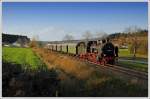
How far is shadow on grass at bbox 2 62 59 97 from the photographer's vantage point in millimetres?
11609

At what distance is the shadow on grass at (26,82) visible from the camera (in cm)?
1161

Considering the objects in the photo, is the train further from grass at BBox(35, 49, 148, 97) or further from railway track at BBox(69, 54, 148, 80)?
grass at BBox(35, 49, 148, 97)

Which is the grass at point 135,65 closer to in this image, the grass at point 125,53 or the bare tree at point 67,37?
the grass at point 125,53

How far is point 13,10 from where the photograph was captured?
11.7 metres

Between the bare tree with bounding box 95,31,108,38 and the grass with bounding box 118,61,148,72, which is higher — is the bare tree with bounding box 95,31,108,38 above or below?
above

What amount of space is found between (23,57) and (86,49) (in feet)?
6.72

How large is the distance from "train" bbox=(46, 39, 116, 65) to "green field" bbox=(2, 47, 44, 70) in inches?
20.3

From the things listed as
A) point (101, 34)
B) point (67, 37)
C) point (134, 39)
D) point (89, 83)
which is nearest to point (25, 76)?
point (67, 37)

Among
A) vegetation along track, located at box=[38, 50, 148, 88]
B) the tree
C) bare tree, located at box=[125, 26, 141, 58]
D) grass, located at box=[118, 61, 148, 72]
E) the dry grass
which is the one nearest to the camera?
vegetation along track, located at box=[38, 50, 148, 88]

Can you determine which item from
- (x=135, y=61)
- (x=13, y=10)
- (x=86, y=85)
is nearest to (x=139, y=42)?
(x=135, y=61)

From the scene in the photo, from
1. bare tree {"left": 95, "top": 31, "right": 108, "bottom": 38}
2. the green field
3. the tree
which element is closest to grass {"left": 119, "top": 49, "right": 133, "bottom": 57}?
bare tree {"left": 95, "top": 31, "right": 108, "bottom": 38}

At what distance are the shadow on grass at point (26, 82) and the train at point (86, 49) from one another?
855mm

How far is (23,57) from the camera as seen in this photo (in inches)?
476

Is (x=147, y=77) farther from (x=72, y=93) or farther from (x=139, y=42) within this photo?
(x=72, y=93)
